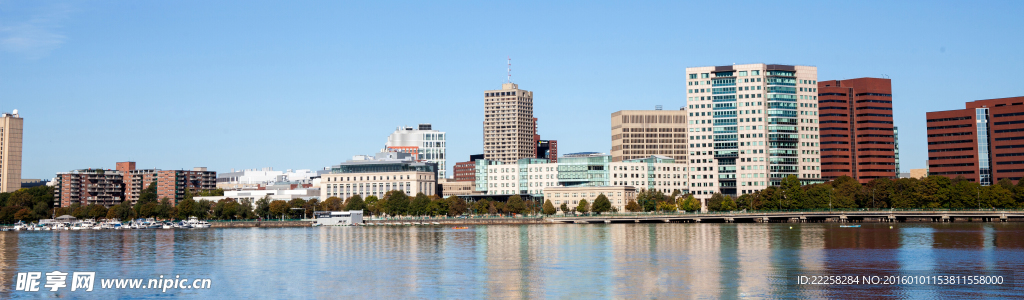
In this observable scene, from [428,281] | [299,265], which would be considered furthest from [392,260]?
[428,281]

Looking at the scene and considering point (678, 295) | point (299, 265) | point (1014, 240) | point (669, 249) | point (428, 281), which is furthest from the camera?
point (1014, 240)

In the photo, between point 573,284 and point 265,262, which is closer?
point 573,284

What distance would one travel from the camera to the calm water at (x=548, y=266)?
195 feet

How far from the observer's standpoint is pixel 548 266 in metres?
78.6

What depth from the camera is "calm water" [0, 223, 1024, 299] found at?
59531 mm

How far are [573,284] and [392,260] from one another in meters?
29.5

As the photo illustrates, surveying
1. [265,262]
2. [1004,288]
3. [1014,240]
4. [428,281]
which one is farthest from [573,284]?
[1014,240]

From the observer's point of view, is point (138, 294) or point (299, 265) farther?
point (299, 265)

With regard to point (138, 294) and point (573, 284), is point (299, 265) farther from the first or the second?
point (573, 284)

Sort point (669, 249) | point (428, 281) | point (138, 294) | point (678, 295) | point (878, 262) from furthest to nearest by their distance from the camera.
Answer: point (669, 249), point (878, 262), point (428, 281), point (138, 294), point (678, 295)

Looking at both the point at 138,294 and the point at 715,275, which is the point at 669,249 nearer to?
the point at 715,275

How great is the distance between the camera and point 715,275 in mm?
67938

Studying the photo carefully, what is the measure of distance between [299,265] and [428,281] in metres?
22.1

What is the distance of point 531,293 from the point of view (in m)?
58.7
